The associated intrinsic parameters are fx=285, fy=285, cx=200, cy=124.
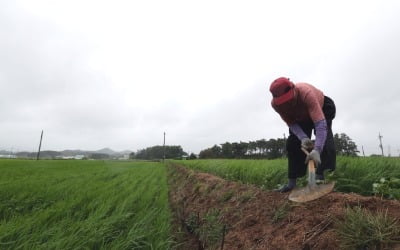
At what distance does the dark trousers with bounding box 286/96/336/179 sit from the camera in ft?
8.78

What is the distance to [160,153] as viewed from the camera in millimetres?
78750

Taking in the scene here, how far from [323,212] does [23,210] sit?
3182mm

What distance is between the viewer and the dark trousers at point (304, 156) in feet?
8.78

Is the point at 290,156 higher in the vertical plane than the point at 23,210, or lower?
higher

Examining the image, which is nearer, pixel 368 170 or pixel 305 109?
pixel 305 109

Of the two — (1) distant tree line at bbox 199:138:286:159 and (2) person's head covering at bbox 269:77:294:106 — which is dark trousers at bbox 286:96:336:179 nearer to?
(2) person's head covering at bbox 269:77:294:106

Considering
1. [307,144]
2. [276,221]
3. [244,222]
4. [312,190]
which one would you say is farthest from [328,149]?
[244,222]

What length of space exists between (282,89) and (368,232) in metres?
1.34

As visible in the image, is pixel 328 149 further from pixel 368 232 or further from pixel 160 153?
pixel 160 153

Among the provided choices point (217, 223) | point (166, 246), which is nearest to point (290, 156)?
point (217, 223)

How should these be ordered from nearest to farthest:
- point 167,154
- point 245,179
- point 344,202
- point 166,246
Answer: point 344,202 → point 166,246 → point 245,179 → point 167,154

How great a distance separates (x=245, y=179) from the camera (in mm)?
4621

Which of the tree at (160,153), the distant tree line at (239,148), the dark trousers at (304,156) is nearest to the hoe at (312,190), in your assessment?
the dark trousers at (304,156)

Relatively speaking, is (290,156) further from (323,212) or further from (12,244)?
(12,244)
